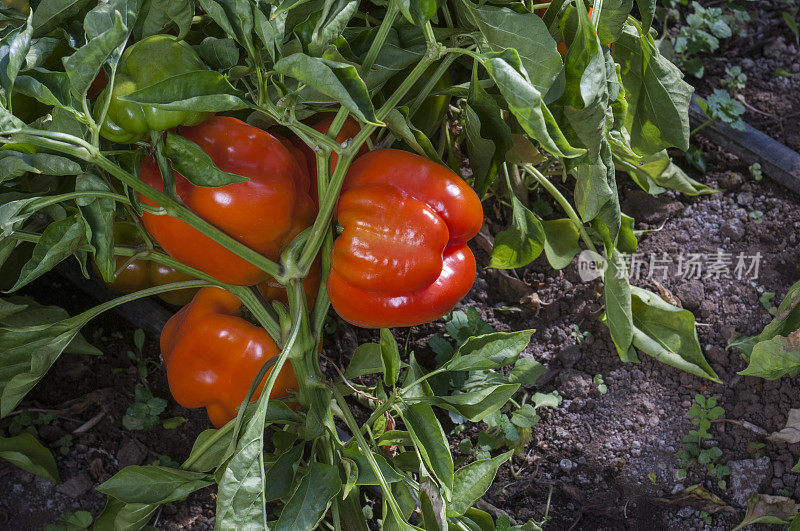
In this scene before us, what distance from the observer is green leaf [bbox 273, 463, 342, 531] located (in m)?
0.92

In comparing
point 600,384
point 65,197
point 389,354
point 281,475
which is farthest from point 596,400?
point 65,197

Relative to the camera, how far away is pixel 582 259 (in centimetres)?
158

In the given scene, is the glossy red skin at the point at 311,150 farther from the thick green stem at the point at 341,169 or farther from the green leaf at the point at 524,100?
the green leaf at the point at 524,100

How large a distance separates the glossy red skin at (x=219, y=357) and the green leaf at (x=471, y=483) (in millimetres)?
320

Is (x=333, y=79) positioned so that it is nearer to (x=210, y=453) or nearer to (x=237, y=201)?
(x=237, y=201)

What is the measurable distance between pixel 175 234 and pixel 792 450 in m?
1.16

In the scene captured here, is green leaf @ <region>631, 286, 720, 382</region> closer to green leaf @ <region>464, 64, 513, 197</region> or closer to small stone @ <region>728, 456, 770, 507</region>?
small stone @ <region>728, 456, 770, 507</region>

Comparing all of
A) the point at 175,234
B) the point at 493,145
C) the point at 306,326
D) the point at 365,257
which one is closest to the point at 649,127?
the point at 493,145

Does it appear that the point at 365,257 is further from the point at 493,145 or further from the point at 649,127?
the point at 649,127

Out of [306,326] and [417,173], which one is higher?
[417,173]

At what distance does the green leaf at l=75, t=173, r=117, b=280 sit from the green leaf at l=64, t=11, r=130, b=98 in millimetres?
113

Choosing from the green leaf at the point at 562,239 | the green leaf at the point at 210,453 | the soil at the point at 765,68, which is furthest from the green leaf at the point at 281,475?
the soil at the point at 765,68

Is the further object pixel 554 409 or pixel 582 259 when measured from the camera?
pixel 582 259

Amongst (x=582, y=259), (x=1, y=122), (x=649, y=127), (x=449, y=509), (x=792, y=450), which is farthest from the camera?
(x=582, y=259)
